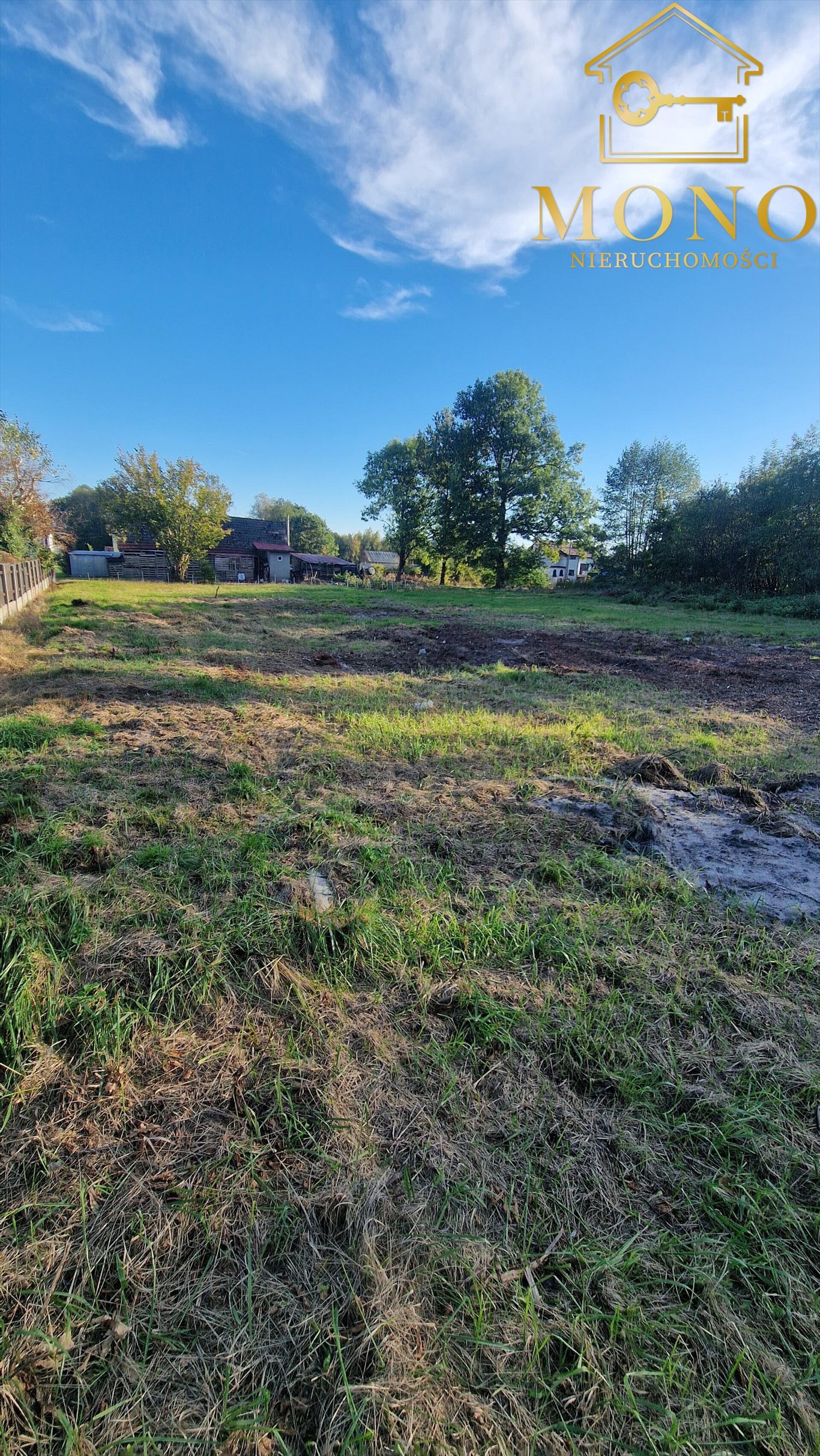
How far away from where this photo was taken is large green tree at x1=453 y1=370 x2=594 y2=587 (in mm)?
30750

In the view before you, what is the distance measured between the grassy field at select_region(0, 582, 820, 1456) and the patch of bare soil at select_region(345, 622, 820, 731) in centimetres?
473

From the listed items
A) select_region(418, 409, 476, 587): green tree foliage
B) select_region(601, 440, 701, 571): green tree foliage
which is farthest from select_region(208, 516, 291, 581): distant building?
select_region(601, 440, 701, 571): green tree foliage

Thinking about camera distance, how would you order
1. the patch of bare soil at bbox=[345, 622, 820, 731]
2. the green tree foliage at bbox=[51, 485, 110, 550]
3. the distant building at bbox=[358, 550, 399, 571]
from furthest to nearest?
the distant building at bbox=[358, 550, 399, 571] < the green tree foliage at bbox=[51, 485, 110, 550] < the patch of bare soil at bbox=[345, 622, 820, 731]

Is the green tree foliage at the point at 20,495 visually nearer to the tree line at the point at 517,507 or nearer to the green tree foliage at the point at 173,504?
the tree line at the point at 517,507

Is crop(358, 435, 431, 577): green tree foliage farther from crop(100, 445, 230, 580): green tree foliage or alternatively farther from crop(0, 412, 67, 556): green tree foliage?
crop(0, 412, 67, 556): green tree foliage

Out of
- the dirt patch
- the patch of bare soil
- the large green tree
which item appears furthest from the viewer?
the large green tree

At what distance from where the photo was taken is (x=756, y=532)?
22734 mm

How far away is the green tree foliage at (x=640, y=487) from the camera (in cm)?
3456

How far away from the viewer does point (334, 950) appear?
211 centimetres

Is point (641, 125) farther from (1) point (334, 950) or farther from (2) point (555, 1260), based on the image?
(2) point (555, 1260)

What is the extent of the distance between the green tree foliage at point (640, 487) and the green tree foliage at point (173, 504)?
27.3m

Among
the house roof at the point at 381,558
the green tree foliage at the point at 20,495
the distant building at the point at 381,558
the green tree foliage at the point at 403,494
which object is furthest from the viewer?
the house roof at the point at 381,558

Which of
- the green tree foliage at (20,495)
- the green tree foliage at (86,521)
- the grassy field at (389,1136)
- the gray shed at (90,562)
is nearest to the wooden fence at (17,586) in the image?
the green tree foliage at (20,495)

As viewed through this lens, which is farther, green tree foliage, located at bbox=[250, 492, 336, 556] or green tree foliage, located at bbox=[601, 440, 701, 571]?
green tree foliage, located at bbox=[250, 492, 336, 556]
